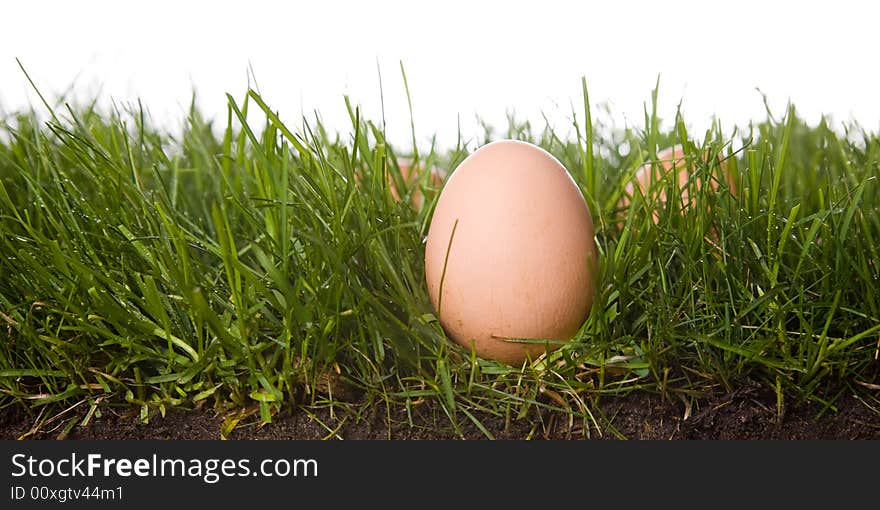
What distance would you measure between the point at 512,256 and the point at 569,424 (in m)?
0.17

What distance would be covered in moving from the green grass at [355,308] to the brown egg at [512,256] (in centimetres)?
3

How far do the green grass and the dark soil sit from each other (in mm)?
11

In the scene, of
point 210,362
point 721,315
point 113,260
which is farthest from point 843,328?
point 113,260

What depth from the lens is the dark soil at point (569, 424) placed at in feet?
2.50

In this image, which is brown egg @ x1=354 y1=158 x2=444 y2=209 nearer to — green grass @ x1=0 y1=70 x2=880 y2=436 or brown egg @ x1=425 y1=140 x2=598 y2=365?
green grass @ x1=0 y1=70 x2=880 y2=436

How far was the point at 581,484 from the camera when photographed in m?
0.68

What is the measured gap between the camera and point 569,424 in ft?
2.53

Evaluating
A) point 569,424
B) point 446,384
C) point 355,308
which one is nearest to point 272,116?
point 355,308

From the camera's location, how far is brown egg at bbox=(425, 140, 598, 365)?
0.76m

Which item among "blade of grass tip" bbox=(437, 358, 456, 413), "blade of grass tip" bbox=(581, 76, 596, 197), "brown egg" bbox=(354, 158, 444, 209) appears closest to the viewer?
"blade of grass tip" bbox=(437, 358, 456, 413)

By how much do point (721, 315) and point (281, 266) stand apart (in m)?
0.48

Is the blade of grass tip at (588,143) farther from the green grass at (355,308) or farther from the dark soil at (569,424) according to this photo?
the dark soil at (569,424)

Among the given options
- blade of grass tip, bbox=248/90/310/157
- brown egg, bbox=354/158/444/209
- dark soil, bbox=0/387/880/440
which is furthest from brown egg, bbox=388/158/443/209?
dark soil, bbox=0/387/880/440

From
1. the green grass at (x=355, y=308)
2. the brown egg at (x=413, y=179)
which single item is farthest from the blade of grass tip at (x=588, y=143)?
the brown egg at (x=413, y=179)
